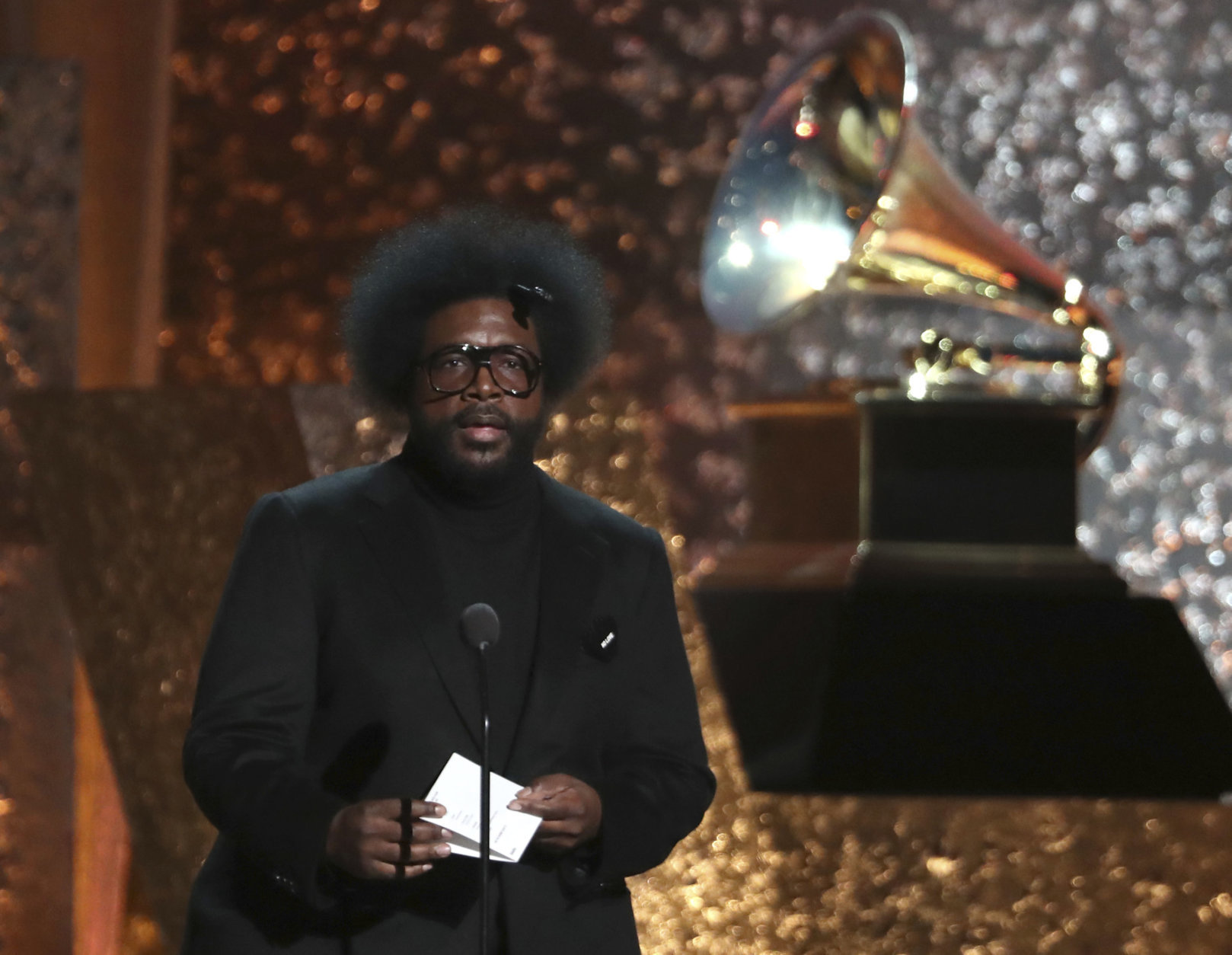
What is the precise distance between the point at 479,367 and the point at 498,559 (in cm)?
14

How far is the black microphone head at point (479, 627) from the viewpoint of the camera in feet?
2.88

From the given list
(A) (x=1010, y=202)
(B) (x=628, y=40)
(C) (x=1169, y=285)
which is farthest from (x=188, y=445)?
(C) (x=1169, y=285)

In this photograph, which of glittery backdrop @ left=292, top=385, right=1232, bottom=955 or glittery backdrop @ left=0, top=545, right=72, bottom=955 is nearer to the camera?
glittery backdrop @ left=292, top=385, right=1232, bottom=955

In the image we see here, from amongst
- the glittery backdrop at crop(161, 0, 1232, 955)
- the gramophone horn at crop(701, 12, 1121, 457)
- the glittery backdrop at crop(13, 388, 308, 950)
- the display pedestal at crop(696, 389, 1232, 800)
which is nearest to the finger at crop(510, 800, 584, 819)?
the glittery backdrop at crop(13, 388, 308, 950)

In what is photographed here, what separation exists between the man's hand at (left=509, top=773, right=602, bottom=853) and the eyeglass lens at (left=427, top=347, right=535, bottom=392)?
260 mm

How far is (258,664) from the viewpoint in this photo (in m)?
0.96

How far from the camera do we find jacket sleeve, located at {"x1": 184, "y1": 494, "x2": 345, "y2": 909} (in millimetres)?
920

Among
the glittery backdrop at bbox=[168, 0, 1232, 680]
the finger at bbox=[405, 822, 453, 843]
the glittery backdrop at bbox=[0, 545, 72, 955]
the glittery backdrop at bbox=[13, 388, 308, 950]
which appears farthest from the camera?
the glittery backdrop at bbox=[168, 0, 1232, 680]

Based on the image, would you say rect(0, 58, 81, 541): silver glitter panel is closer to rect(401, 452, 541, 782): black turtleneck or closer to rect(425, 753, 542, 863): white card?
rect(401, 452, 541, 782): black turtleneck

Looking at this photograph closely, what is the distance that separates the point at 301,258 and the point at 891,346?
1116 mm

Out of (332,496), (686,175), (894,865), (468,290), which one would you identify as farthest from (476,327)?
(686,175)

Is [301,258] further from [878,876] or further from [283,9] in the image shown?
[878,876]

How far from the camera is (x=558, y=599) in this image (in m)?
1.04

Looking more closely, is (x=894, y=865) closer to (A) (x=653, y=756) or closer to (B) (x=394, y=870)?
(A) (x=653, y=756)
